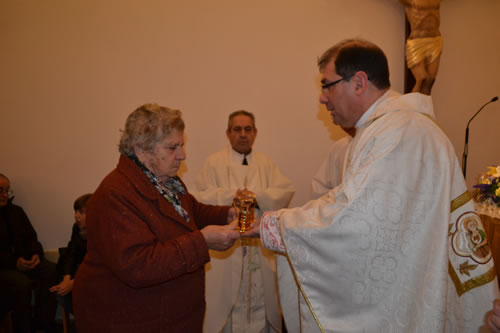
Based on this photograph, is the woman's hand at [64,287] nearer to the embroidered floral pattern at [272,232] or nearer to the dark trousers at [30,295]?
the dark trousers at [30,295]

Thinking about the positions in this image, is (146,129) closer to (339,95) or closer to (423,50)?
(339,95)

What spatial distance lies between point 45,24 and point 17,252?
2.70m

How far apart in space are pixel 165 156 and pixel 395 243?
1211mm

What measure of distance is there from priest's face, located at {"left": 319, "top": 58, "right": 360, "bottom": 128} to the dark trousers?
3184mm

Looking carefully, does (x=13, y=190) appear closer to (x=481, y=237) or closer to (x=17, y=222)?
(x=17, y=222)

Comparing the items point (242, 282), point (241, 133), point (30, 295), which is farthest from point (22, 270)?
point (241, 133)

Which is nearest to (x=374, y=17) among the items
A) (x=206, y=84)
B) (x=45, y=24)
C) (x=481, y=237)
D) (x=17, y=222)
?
(x=206, y=84)

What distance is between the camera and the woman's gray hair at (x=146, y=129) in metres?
1.86

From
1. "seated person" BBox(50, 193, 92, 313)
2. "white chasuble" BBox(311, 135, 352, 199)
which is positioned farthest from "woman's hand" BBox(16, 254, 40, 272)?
"white chasuble" BBox(311, 135, 352, 199)

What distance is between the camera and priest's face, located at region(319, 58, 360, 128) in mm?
1835

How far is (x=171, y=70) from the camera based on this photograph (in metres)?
4.42

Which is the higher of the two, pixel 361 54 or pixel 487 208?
pixel 361 54

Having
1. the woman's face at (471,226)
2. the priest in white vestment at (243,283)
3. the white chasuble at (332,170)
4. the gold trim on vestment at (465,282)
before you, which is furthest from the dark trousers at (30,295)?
the woman's face at (471,226)

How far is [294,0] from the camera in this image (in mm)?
4445
